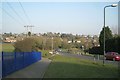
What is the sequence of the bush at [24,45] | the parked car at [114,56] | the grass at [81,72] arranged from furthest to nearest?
the bush at [24,45] < the parked car at [114,56] < the grass at [81,72]

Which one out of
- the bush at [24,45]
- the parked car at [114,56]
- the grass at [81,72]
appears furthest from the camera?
the bush at [24,45]

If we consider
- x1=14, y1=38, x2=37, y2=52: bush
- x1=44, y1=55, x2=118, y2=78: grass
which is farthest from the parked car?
x1=44, y1=55, x2=118, y2=78: grass

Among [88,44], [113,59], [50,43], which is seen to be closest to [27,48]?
[113,59]

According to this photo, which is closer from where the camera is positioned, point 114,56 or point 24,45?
point 114,56

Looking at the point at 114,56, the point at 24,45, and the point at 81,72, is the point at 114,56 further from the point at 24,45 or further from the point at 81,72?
the point at 81,72

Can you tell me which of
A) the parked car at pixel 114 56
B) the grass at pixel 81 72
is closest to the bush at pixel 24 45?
the parked car at pixel 114 56

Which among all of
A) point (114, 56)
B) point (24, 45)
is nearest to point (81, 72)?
point (114, 56)

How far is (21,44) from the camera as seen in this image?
5006 centimetres

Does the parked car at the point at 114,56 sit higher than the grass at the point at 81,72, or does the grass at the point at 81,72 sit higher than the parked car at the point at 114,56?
the grass at the point at 81,72

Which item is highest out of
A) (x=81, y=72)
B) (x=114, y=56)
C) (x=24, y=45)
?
(x=24, y=45)

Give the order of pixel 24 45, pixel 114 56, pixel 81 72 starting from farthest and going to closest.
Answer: pixel 24 45, pixel 114 56, pixel 81 72

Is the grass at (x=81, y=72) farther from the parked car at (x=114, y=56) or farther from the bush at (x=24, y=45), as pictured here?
the bush at (x=24, y=45)

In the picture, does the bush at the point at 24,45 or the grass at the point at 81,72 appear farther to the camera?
the bush at the point at 24,45

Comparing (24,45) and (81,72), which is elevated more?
(24,45)
